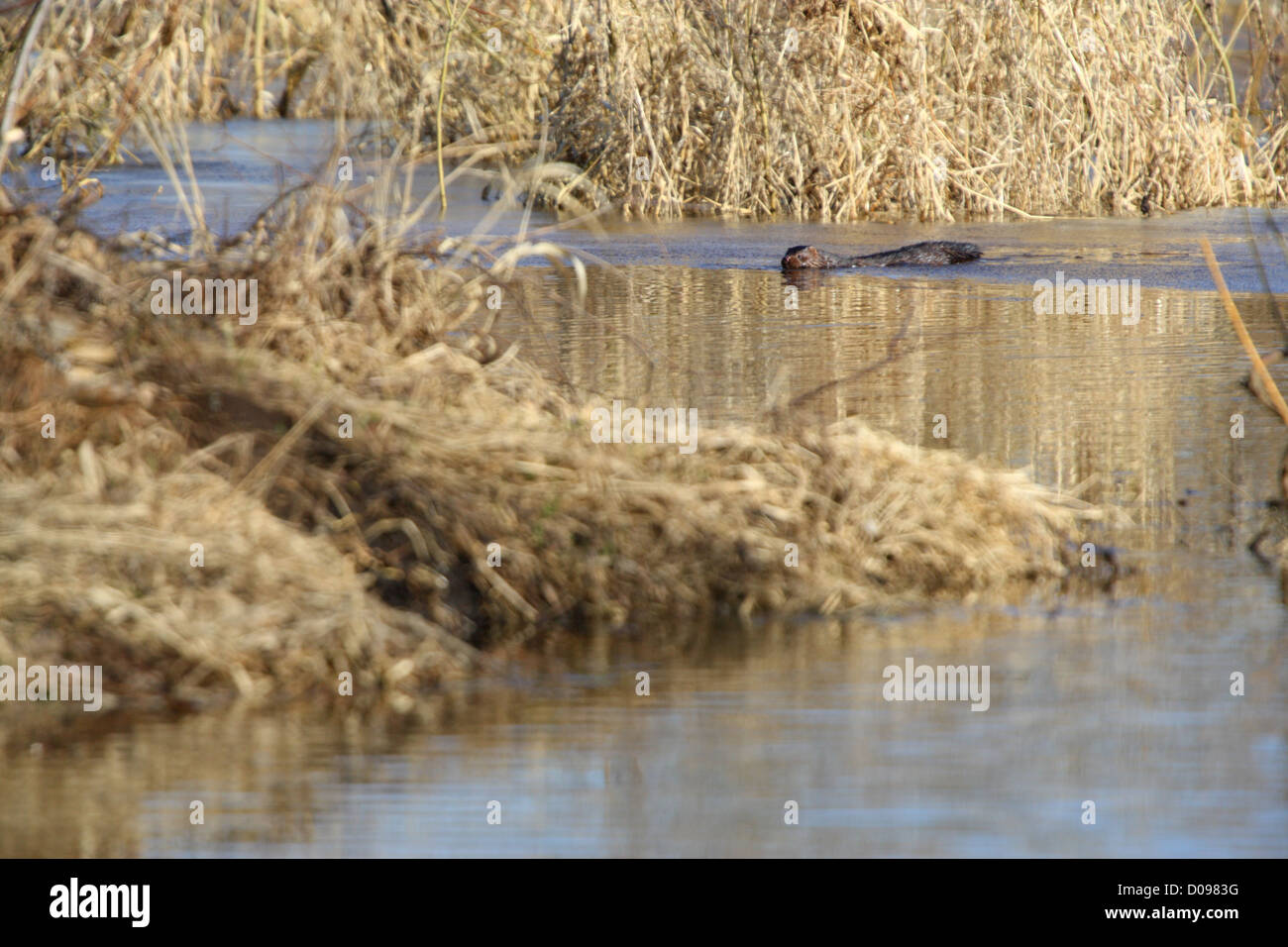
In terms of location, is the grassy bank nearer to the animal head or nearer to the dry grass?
Answer: the dry grass

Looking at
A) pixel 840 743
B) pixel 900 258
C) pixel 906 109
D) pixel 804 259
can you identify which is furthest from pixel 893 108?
pixel 840 743

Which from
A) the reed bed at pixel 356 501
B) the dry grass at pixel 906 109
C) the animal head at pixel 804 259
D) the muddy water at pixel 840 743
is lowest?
the muddy water at pixel 840 743

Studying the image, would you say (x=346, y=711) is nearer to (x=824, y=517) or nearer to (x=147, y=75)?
(x=824, y=517)

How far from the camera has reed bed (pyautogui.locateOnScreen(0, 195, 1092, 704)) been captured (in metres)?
5.21

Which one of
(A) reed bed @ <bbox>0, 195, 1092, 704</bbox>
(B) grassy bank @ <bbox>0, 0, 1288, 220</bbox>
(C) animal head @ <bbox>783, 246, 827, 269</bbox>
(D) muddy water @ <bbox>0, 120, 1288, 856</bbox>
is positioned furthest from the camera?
(B) grassy bank @ <bbox>0, 0, 1288, 220</bbox>

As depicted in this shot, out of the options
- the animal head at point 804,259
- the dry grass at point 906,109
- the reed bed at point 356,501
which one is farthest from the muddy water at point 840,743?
the dry grass at point 906,109

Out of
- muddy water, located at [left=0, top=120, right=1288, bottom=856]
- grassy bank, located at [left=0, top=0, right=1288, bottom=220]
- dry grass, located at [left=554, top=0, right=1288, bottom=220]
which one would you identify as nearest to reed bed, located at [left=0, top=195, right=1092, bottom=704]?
muddy water, located at [left=0, top=120, right=1288, bottom=856]

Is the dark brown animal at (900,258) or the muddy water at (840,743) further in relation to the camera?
the dark brown animal at (900,258)

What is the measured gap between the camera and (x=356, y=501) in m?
5.89

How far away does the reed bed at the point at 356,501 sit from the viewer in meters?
5.21

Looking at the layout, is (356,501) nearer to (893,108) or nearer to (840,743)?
(840,743)

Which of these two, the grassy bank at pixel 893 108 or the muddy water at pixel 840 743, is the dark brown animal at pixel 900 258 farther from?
the muddy water at pixel 840 743

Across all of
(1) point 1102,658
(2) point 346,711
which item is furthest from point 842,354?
(2) point 346,711
